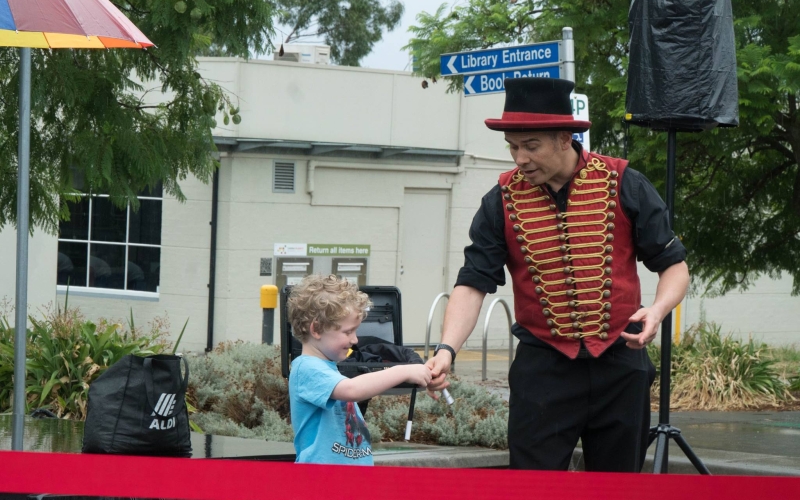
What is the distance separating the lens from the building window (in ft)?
54.3

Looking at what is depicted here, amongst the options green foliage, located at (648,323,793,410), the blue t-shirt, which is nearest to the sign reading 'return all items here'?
green foliage, located at (648,323,793,410)

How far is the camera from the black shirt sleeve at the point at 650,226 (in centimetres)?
370

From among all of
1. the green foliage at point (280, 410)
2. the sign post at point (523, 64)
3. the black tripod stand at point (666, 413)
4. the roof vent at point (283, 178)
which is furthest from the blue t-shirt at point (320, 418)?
the roof vent at point (283, 178)

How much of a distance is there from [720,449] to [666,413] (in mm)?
2571

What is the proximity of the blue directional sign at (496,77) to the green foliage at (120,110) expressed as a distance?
156 centimetres

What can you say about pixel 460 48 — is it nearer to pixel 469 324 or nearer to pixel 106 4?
pixel 106 4

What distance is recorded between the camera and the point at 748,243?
1125cm

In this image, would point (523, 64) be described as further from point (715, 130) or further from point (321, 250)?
point (321, 250)

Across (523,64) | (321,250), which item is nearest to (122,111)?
(523,64)

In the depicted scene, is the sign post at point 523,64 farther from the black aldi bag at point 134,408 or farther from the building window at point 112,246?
the building window at point 112,246

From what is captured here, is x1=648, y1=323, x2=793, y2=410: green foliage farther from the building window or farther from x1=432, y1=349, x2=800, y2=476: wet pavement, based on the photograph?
the building window

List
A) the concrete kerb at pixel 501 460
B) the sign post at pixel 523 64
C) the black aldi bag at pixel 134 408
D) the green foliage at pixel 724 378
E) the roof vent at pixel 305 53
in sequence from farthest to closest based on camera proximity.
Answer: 1. the roof vent at pixel 305 53
2. the green foliage at pixel 724 378
3. the sign post at pixel 523 64
4. the concrete kerb at pixel 501 460
5. the black aldi bag at pixel 134 408

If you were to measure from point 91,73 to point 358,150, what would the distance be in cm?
937

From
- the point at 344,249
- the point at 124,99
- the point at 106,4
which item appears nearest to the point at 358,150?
the point at 344,249
